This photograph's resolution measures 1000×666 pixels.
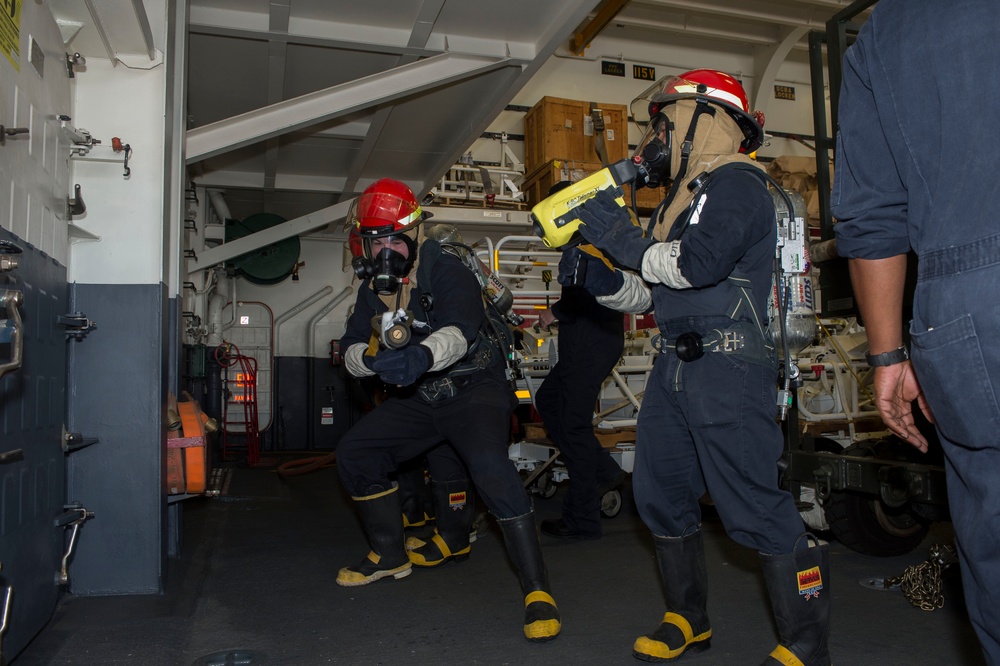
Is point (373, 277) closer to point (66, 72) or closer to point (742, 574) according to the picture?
point (66, 72)

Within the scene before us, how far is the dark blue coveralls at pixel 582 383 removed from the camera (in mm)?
5414

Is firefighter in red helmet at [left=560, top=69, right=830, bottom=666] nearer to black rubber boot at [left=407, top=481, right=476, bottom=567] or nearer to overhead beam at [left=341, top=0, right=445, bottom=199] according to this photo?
black rubber boot at [left=407, top=481, right=476, bottom=567]

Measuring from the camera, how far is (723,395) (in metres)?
2.71

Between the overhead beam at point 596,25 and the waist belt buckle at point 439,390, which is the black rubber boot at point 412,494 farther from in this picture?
the overhead beam at point 596,25

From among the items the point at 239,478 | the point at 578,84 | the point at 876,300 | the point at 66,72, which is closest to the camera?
the point at 876,300

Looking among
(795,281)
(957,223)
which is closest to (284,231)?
(795,281)

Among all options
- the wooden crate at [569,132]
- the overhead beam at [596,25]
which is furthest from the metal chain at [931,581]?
the overhead beam at [596,25]

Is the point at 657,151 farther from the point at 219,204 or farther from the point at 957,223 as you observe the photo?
the point at 219,204

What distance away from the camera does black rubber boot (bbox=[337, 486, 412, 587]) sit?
4.29 metres

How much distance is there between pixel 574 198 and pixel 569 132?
8.31 meters

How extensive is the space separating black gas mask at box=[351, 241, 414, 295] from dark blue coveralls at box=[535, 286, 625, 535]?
5.52 feet

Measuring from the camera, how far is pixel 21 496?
118 inches

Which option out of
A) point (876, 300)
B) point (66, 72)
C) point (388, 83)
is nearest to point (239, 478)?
point (388, 83)

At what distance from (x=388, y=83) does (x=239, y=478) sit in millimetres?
5177
